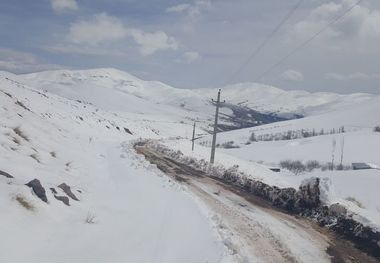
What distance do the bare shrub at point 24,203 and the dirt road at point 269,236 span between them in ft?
17.5

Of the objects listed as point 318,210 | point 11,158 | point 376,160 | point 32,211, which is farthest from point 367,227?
point 376,160

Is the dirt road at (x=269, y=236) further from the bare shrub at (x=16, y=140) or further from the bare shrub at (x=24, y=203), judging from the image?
the bare shrub at (x=16, y=140)

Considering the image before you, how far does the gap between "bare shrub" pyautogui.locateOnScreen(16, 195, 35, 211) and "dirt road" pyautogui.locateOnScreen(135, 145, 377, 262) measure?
5323 mm

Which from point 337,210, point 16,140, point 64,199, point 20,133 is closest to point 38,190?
point 64,199

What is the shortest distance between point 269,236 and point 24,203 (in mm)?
7552

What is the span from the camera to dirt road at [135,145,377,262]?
13.3m

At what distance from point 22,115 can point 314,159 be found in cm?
11565

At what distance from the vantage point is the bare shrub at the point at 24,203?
11.9m

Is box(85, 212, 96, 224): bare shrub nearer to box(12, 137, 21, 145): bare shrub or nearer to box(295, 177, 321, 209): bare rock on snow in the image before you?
box(12, 137, 21, 145): bare shrub

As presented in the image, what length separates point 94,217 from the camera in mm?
13898

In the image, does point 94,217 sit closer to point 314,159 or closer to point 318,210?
point 318,210

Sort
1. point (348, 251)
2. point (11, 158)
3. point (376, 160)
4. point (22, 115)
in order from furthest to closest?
point (376, 160)
point (22, 115)
point (11, 158)
point (348, 251)

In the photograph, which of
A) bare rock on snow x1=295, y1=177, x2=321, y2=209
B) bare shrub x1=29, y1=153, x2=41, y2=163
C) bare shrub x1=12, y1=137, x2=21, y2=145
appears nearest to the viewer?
bare shrub x1=29, y1=153, x2=41, y2=163

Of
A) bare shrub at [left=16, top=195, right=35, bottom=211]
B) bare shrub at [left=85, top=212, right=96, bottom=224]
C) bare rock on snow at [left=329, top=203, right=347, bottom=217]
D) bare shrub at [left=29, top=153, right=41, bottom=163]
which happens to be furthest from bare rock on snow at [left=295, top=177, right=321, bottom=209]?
bare shrub at [left=16, top=195, right=35, bottom=211]
